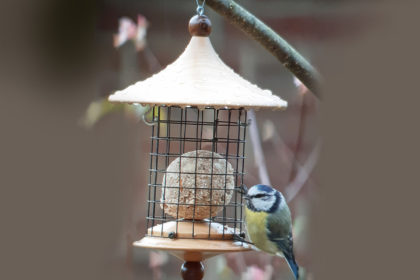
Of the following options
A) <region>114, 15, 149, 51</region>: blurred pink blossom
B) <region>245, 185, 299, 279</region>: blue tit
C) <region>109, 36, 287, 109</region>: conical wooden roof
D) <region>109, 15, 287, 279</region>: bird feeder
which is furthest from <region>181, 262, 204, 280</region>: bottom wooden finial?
<region>114, 15, 149, 51</region>: blurred pink blossom

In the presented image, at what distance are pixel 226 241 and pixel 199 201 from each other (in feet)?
0.70

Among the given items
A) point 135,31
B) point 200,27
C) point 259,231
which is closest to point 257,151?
point 135,31

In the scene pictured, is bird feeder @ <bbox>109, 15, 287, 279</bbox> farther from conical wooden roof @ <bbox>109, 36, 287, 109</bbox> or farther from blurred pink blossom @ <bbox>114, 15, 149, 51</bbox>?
blurred pink blossom @ <bbox>114, 15, 149, 51</bbox>

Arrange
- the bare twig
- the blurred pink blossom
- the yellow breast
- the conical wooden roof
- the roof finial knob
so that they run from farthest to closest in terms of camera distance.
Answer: the blurred pink blossom → the bare twig → the yellow breast → the roof finial knob → the conical wooden roof

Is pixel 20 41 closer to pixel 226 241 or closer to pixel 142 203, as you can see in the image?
pixel 142 203

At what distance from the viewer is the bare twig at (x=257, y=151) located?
14.5 ft

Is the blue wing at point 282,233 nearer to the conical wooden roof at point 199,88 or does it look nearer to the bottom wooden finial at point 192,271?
the bottom wooden finial at point 192,271

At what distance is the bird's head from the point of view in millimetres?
3369

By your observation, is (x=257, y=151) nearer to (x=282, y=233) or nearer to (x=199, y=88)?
(x=282, y=233)

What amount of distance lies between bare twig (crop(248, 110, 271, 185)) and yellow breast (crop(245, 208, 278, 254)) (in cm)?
105

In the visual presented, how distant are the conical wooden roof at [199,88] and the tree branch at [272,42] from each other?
6.9 inches

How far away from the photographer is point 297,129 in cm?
442

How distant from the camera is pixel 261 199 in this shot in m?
3.38

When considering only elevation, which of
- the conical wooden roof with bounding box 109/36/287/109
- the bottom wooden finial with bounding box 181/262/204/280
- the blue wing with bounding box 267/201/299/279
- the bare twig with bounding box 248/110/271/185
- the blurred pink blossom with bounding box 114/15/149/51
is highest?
the blurred pink blossom with bounding box 114/15/149/51
